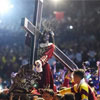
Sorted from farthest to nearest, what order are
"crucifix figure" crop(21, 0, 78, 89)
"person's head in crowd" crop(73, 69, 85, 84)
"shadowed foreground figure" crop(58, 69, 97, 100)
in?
"crucifix figure" crop(21, 0, 78, 89) < "person's head in crowd" crop(73, 69, 85, 84) < "shadowed foreground figure" crop(58, 69, 97, 100)

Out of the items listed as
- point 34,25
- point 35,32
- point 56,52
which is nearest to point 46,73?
point 56,52

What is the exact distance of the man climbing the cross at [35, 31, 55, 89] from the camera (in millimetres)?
5043

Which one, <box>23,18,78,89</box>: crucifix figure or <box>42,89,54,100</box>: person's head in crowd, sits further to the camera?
<box>23,18,78,89</box>: crucifix figure

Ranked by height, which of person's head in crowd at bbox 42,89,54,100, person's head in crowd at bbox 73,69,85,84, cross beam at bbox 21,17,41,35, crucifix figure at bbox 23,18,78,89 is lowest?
person's head in crowd at bbox 42,89,54,100

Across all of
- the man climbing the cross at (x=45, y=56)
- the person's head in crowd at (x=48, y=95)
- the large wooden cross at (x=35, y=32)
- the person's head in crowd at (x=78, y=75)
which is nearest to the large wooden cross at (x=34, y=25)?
the large wooden cross at (x=35, y=32)

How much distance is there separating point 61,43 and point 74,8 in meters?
4.92

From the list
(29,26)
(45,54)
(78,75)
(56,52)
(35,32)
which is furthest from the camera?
(56,52)

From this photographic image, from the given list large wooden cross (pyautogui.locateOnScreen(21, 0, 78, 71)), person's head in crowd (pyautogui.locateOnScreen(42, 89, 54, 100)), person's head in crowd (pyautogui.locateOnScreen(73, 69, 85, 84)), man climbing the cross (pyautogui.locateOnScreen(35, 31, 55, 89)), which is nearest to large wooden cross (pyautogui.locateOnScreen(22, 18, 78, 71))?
large wooden cross (pyautogui.locateOnScreen(21, 0, 78, 71))

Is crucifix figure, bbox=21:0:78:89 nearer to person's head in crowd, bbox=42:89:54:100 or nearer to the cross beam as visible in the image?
the cross beam

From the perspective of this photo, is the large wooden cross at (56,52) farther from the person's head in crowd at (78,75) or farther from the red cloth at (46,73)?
the person's head in crowd at (78,75)

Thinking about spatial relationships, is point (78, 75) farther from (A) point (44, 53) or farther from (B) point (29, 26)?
(B) point (29, 26)

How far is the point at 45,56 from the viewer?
16.6ft

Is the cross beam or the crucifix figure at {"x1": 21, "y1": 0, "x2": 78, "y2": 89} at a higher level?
the cross beam

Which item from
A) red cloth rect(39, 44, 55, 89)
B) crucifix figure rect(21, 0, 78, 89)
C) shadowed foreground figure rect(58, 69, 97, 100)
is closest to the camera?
shadowed foreground figure rect(58, 69, 97, 100)
